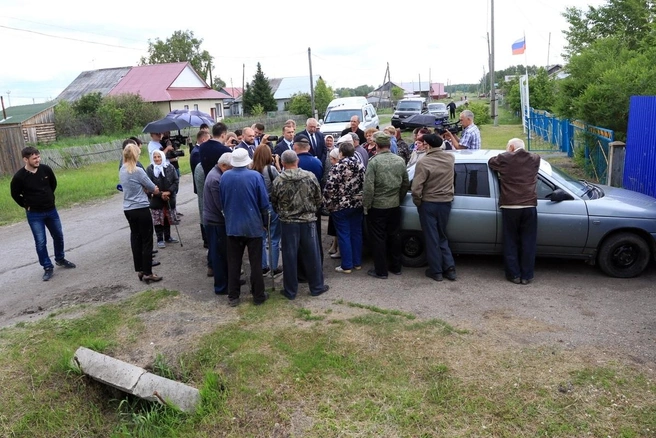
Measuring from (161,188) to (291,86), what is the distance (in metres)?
73.0

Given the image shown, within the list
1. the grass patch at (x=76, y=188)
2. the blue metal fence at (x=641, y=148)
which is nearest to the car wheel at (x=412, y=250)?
the blue metal fence at (x=641, y=148)

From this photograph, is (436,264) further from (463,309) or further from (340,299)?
(340,299)

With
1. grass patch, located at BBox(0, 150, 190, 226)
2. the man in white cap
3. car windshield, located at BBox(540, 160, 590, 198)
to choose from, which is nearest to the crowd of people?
the man in white cap

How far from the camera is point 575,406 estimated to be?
3826 mm

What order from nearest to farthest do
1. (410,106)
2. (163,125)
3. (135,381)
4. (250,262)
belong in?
(135,381) → (250,262) → (163,125) → (410,106)

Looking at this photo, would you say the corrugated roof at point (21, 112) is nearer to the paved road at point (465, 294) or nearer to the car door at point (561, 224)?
the paved road at point (465, 294)

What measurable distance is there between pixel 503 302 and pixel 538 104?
26.9 meters

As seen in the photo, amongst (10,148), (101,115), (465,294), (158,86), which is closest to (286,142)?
(465,294)

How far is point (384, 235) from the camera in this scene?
652 centimetres

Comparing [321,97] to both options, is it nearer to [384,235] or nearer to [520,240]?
[384,235]

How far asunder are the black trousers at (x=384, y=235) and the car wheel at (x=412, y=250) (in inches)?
8.7

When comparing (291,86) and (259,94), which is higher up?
(291,86)

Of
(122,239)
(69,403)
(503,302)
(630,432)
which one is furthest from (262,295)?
(122,239)

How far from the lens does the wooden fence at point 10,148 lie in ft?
54.7
